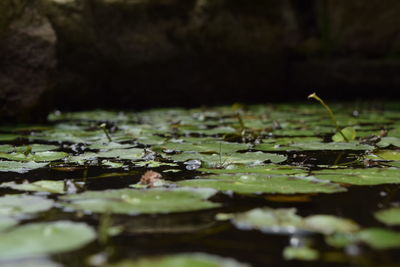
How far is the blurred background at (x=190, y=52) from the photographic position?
7.18ft

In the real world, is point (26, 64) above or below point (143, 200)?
above

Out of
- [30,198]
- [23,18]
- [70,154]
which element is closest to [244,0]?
[23,18]

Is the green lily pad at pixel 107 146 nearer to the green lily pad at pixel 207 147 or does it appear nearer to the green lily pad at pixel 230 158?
the green lily pad at pixel 207 147

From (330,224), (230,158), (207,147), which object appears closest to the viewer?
(330,224)

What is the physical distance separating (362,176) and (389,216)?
25 centimetres

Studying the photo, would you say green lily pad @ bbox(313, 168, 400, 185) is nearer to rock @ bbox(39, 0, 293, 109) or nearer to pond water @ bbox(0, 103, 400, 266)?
pond water @ bbox(0, 103, 400, 266)

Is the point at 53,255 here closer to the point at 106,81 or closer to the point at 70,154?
the point at 70,154

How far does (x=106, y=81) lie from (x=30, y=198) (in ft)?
8.28

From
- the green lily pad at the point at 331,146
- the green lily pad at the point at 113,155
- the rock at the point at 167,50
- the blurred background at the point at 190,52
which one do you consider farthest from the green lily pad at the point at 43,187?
the rock at the point at 167,50

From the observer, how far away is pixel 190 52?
3.62 metres

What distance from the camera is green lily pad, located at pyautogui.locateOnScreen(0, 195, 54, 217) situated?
68 centimetres

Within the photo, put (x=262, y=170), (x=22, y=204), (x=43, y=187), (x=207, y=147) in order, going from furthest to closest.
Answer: (x=207, y=147) → (x=262, y=170) → (x=43, y=187) → (x=22, y=204)

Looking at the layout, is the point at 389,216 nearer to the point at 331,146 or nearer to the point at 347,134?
the point at 331,146

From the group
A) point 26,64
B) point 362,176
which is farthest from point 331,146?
point 26,64
